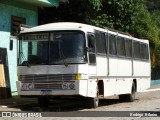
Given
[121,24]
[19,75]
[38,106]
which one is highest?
[121,24]

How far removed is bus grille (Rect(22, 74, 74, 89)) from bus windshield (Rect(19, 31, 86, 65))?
1.57ft

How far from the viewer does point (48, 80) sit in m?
17.0

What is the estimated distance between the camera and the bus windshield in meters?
16.8

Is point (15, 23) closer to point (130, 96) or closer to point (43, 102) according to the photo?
point (43, 102)

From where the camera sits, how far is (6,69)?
72.1ft

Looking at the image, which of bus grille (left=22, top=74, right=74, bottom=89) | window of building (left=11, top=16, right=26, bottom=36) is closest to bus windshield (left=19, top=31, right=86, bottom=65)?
bus grille (left=22, top=74, right=74, bottom=89)

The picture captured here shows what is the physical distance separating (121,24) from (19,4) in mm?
8038

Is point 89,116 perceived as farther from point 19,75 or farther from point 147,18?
point 147,18

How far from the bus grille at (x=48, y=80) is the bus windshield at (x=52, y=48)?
1.57 ft

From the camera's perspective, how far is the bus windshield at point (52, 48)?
1683 cm

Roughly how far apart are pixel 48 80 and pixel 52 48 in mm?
1138

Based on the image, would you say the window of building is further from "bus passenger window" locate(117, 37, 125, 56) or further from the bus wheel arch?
the bus wheel arch

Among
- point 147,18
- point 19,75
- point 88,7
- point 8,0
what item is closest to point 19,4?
point 8,0

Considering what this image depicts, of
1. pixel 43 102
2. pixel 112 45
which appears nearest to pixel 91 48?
pixel 43 102
